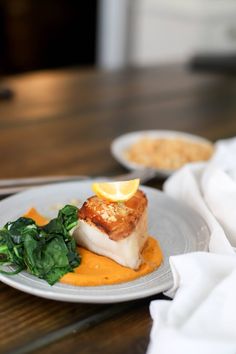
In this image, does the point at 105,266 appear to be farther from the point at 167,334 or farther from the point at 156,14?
the point at 156,14

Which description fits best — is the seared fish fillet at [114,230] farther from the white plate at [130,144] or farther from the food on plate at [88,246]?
the white plate at [130,144]

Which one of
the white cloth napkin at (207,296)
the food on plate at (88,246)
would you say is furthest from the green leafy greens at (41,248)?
the white cloth napkin at (207,296)

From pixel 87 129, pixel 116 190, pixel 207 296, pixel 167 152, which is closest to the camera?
pixel 207 296

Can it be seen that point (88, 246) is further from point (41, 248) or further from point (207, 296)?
point (207, 296)

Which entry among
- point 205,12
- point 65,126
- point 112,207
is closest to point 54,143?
point 65,126

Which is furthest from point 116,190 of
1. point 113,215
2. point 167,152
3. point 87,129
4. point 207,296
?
point 87,129

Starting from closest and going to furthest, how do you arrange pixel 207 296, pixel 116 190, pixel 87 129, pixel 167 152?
pixel 207 296, pixel 116 190, pixel 167 152, pixel 87 129

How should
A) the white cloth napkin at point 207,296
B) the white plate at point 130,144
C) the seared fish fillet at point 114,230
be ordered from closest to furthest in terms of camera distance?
the white cloth napkin at point 207,296 < the seared fish fillet at point 114,230 < the white plate at point 130,144
